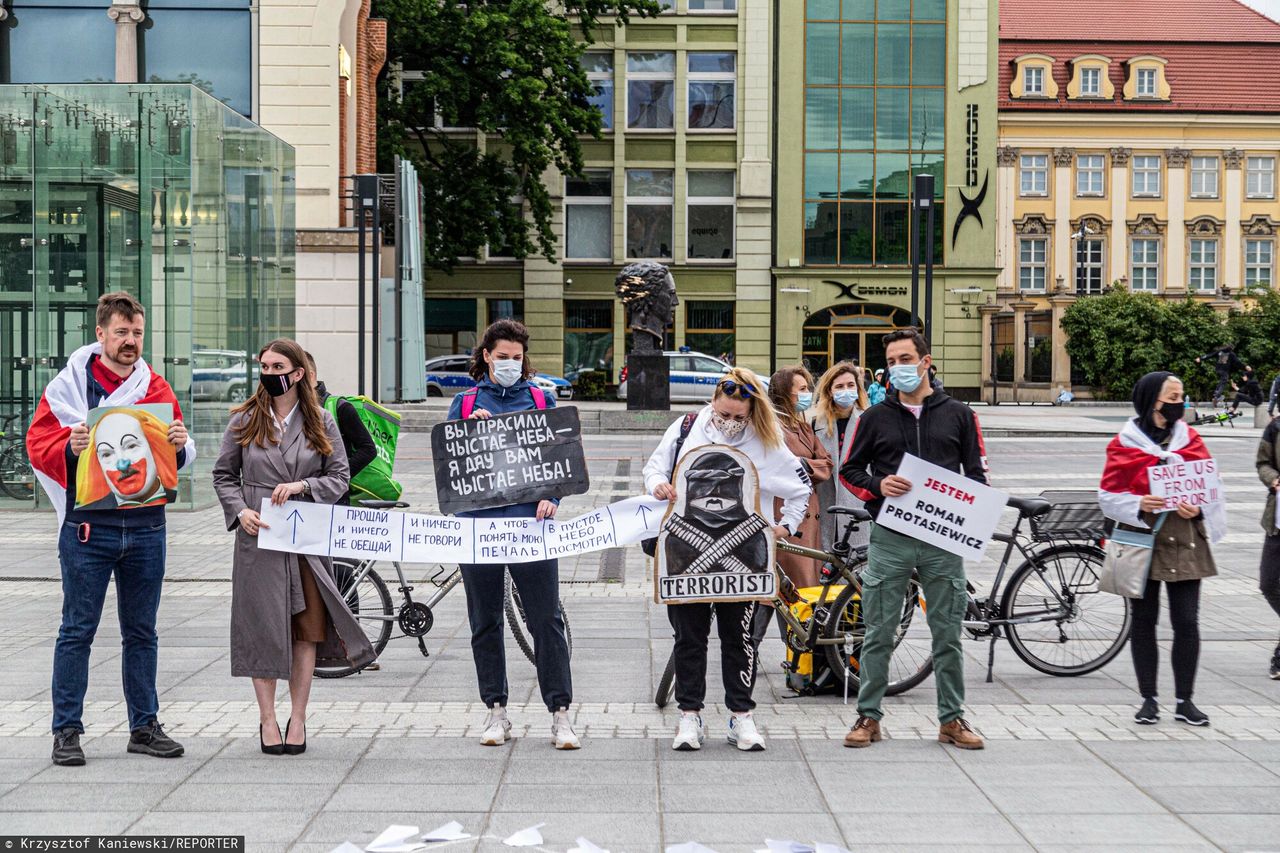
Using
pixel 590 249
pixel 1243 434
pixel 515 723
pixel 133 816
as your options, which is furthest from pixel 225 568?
pixel 590 249

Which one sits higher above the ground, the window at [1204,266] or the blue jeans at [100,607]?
the window at [1204,266]

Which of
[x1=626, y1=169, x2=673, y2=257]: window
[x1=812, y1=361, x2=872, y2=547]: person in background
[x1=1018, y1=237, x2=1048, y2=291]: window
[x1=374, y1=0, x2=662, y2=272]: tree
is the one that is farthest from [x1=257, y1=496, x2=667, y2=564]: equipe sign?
[x1=1018, y1=237, x2=1048, y2=291]: window

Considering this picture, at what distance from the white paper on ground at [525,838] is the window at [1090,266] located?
55.0 metres

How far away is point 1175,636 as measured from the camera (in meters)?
6.86

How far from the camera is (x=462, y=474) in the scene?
6.39m

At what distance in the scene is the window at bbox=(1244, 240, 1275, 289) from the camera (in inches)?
2309

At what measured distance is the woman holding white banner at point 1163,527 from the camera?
266 inches

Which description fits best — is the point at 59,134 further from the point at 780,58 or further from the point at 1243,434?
the point at 780,58

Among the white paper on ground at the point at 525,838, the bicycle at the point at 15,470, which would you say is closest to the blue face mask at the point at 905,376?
the white paper on ground at the point at 525,838

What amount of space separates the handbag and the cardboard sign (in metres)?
0.11

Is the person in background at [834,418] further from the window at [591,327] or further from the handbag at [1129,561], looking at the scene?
the window at [591,327]

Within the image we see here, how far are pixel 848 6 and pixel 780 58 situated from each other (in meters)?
3.00

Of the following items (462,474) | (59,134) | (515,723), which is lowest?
(515,723)

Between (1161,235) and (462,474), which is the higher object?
A: (1161,235)
